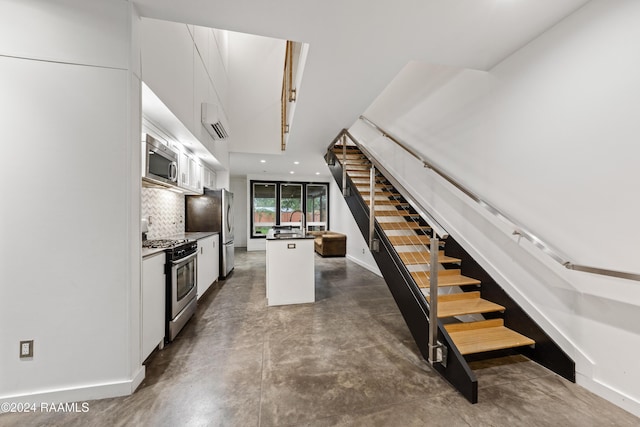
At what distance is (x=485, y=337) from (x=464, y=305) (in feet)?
0.98

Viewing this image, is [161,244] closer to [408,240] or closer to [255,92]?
[408,240]

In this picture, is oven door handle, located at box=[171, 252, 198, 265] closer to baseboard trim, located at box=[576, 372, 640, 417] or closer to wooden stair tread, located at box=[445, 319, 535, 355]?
wooden stair tread, located at box=[445, 319, 535, 355]

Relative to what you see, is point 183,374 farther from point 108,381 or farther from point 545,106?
point 545,106

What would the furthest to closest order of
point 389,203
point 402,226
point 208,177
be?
point 208,177 → point 389,203 → point 402,226

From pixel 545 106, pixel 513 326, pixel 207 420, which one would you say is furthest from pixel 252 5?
pixel 513 326

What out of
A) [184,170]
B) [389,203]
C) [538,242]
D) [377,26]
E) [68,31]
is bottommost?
Result: [538,242]

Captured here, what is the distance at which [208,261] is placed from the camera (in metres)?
3.77

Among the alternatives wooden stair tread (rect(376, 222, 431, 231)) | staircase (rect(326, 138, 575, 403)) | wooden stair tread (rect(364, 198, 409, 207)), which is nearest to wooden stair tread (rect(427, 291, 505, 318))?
staircase (rect(326, 138, 575, 403))

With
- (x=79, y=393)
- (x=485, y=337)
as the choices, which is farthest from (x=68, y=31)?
(x=485, y=337)

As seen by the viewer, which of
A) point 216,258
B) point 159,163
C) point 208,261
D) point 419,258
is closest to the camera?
point 159,163

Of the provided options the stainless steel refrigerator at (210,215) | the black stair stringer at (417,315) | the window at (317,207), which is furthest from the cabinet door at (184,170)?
the window at (317,207)

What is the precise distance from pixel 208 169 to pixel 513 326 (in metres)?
5.19

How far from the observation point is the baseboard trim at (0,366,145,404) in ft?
5.06

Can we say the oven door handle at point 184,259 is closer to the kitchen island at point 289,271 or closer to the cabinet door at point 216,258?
the kitchen island at point 289,271
